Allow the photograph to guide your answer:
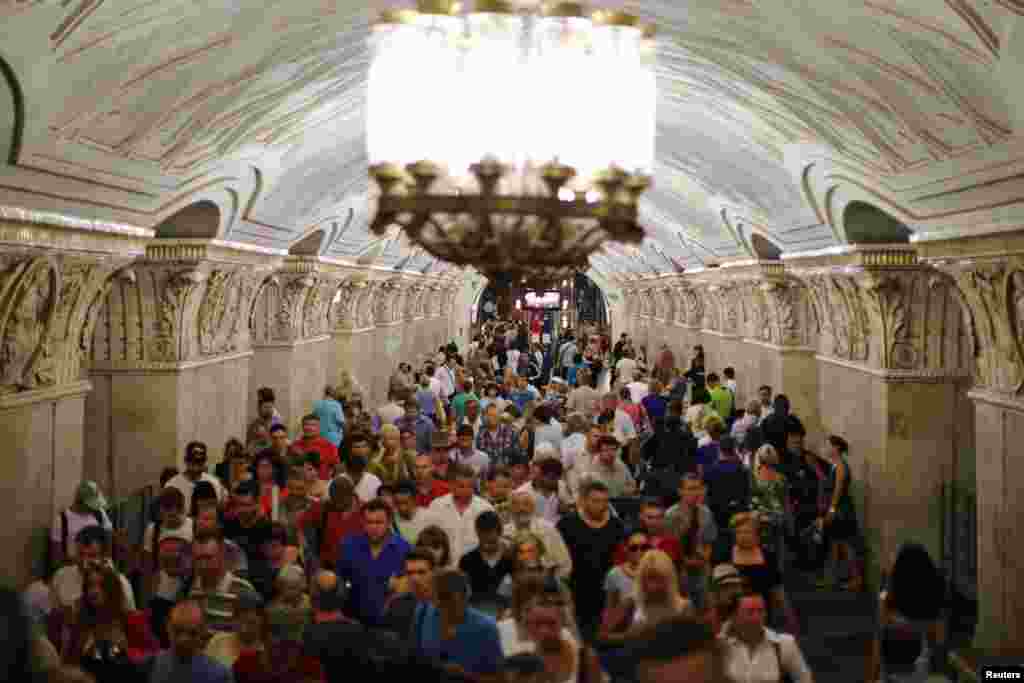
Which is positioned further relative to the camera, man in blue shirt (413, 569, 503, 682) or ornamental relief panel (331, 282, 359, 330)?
ornamental relief panel (331, 282, 359, 330)

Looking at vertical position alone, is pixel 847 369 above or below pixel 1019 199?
below

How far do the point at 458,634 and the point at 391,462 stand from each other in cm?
481

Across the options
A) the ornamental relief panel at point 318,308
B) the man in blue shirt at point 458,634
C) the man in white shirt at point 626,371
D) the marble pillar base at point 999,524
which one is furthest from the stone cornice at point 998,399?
the man in white shirt at point 626,371

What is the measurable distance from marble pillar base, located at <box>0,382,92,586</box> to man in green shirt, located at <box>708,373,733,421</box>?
9.07 m

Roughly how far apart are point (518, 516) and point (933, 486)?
21.3ft

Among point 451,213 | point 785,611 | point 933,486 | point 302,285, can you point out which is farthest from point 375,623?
point 302,285

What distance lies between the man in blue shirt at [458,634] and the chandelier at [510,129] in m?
1.37

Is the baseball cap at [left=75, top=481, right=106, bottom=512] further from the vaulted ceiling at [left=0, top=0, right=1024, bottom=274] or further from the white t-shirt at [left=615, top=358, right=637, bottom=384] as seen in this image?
the white t-shirt at [left=615, top=358, right=637, bottom=384]

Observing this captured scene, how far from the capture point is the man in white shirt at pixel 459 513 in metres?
7.59

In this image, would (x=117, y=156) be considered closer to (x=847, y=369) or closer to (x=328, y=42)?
(x=328, y=42)

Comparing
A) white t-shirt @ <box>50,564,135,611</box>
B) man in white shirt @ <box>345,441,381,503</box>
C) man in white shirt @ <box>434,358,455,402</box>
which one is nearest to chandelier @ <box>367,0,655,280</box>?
white t-shirt @ <box>50,564,135,611</box>

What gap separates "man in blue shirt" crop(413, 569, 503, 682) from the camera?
503 cm

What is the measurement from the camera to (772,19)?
7789 mm

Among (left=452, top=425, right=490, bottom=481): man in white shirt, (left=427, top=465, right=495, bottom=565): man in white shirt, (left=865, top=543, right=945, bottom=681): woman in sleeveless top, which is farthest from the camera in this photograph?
(left=452, top=425, right=490, bottom=481): man in white shirt
